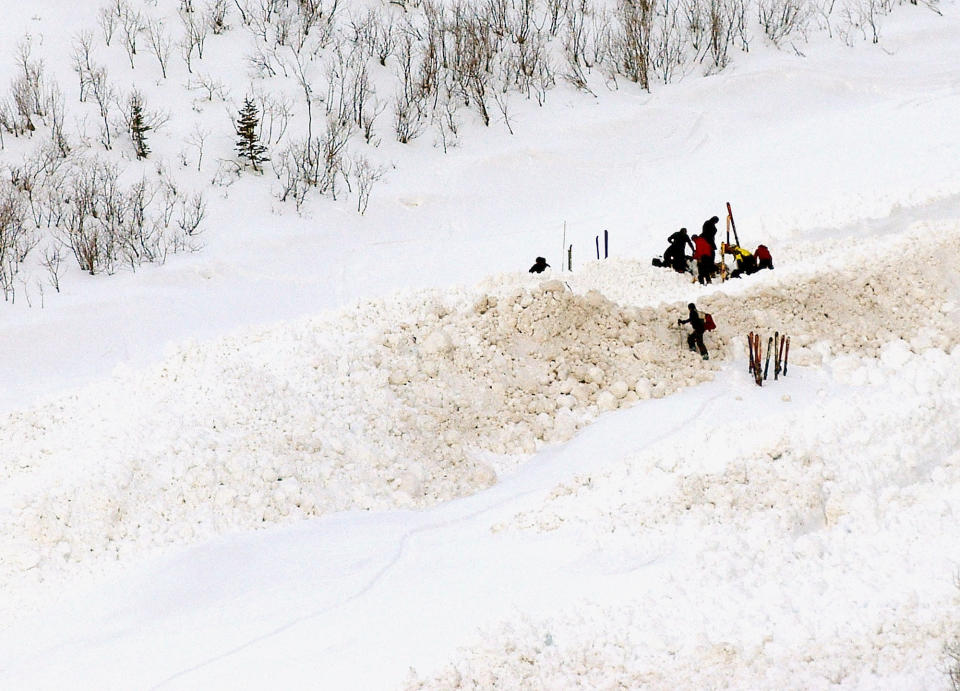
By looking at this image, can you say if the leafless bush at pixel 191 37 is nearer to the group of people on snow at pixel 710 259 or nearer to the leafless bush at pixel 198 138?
the leafless bush at pixel 198 138

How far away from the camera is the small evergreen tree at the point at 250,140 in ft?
69.3

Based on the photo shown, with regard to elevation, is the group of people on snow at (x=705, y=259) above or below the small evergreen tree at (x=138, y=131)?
below

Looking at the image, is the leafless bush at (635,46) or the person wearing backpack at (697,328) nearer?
the person wearing backpack at (697,328)

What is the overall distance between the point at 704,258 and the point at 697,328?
3964mm

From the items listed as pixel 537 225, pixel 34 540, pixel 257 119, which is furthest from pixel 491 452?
pixel 257 119

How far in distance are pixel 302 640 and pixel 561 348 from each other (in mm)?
4892

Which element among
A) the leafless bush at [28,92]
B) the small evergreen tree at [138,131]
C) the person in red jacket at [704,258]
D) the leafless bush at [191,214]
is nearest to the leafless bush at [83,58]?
the leafless bush at [28,92]

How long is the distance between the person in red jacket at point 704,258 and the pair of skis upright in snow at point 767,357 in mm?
3738

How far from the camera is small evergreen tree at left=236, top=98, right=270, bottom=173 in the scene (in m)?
21.1

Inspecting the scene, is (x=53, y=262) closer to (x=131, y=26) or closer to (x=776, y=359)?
(x=131, y=26)

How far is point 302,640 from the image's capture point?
682 cm

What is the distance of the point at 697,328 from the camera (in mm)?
10766

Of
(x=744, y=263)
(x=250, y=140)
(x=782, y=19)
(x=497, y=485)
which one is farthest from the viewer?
(x=782, y=19)

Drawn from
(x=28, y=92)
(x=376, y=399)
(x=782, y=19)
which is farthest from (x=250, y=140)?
(x=782, y=19)
